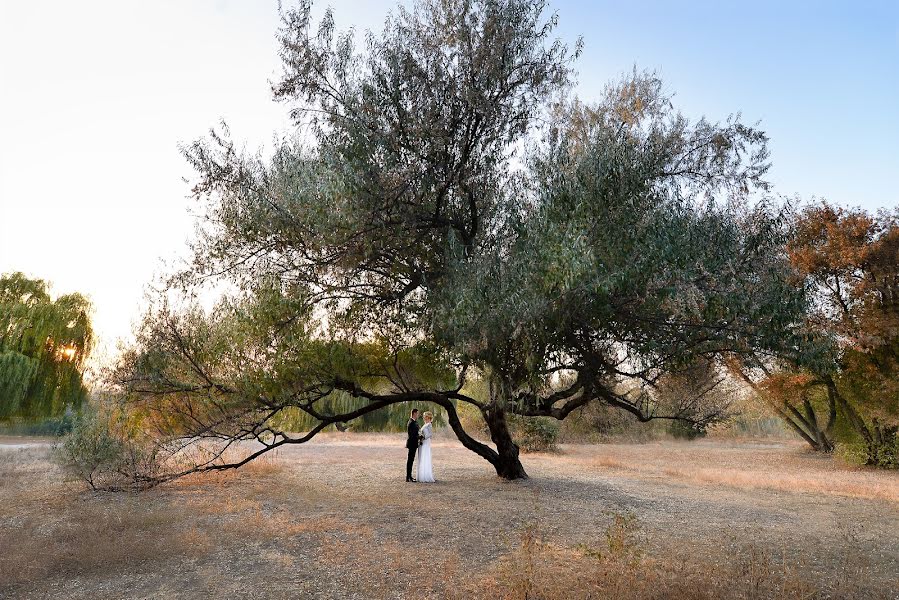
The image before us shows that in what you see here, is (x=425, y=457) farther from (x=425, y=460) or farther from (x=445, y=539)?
(x=445, y=539)

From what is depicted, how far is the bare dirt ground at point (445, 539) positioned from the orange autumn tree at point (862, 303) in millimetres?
7016

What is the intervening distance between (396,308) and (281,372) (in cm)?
271

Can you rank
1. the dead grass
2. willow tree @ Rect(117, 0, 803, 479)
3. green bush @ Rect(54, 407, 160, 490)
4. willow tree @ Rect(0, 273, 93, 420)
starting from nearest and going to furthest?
1. willow tree @ Rect(117, 0, 803, 479)
2. green bush @ Rect(54, 407, 160, 490)
3. the dead grass
4. willow tree @ Rect(0, 273, 93, 420)

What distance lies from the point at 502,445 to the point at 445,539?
6.62 meters

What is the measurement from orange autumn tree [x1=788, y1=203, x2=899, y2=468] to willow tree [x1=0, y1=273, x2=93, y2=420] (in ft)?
102

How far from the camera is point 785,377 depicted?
26016 millimetres

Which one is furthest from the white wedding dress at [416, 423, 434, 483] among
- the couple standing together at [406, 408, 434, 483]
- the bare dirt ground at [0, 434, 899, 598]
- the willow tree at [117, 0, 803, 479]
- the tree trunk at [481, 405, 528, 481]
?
the willow tree at [117, 0, 803, 479]

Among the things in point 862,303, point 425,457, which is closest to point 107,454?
point 425,457

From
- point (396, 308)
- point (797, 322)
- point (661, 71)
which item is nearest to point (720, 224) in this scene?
point (797, 322)

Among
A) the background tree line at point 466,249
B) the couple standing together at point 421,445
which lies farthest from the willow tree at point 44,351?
the couple standing together at point 421,445

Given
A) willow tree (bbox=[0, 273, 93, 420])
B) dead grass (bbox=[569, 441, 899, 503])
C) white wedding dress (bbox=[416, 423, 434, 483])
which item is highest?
willow tree (bbox=[0, 273, 93, 420])

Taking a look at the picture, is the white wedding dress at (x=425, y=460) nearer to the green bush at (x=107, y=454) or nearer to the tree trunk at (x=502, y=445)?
the tree trunk at (x=502, y=445)

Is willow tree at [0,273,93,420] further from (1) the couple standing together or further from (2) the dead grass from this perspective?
(2) the dead grass

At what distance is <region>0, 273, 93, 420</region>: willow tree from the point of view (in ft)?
79.2
